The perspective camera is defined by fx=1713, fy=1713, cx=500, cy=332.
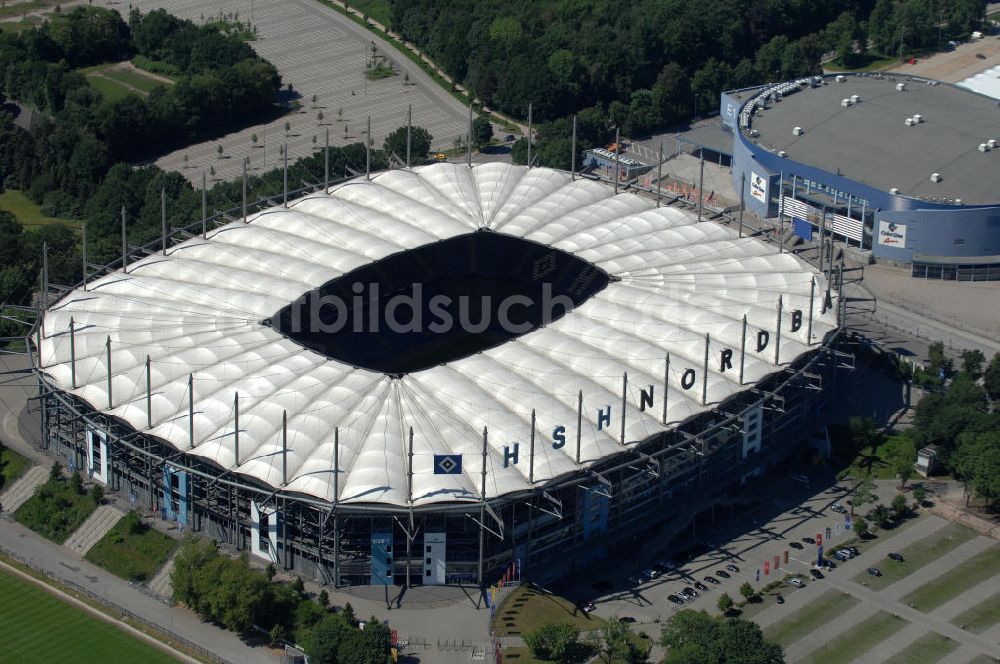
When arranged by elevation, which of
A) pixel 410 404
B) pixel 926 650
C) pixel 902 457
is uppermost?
pixel 410 404

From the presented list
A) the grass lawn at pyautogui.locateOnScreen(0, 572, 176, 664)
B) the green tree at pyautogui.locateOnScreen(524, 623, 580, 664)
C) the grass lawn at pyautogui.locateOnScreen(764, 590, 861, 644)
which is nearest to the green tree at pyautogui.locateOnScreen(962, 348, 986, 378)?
the grass lawn at pyautogui.locateOnScreen(764, 590, 861, 644)

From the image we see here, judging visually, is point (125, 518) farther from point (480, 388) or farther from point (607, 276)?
point (607, 276)

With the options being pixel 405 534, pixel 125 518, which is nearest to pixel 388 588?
pixel 405 534

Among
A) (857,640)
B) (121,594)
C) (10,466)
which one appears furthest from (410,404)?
(857,640)

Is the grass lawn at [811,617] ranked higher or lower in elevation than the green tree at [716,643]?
lower

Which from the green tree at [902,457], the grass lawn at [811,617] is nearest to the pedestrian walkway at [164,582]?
the grass lawn at [811,617]

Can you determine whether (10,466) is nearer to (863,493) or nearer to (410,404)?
(410,404)

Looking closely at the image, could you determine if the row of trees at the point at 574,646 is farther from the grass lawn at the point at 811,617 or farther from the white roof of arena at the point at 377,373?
the white roof of arena at the point at 377,373

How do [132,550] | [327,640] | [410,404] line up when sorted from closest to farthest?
[327,640], [132,550], [410,404]
